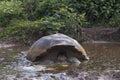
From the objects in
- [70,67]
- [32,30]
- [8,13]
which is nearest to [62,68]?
[70,67]

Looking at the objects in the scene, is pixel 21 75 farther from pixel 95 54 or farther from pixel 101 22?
pixel 101 22

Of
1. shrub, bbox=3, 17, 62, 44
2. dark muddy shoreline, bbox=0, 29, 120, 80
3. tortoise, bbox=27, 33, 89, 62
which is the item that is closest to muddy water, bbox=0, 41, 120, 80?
dark muddy shoreline, bbox=0, 29, 120, 80

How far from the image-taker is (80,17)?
1131cm

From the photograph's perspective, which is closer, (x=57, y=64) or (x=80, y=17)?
(x=57, y=64)

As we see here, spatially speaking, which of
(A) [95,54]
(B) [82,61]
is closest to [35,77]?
(B) [82,61]

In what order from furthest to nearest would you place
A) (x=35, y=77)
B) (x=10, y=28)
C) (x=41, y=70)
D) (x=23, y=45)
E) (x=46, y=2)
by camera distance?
(x=46, y=2), (x=10, y=28), (x=23, y=45), (x=41, y=70), (x=35, y=77)

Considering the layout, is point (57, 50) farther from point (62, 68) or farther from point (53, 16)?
point (53, 16)

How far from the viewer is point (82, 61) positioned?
8172mm

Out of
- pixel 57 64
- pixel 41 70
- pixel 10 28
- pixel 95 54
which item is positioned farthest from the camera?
pixel 10 28

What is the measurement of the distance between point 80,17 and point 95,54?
261 cm

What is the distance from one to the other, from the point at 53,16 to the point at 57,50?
11.2 ft

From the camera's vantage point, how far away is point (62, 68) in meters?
7.52

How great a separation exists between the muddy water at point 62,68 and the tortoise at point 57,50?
0.23m

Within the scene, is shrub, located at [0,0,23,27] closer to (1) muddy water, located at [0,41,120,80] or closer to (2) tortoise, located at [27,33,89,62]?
(1) muddy water, located at [0,41,120,80]
